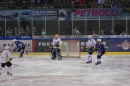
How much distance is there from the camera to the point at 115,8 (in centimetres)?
2414

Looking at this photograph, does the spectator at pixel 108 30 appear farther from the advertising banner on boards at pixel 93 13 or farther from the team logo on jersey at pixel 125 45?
the team logo on jersey at pixel 125 45

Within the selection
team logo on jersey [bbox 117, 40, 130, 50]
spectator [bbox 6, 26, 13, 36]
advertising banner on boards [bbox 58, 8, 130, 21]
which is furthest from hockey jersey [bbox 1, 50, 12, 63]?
team logo on jersey [bbox 117, 40, 130, 50]

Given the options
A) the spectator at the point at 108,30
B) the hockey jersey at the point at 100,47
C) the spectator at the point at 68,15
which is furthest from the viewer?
the spectator at the point at 68,15

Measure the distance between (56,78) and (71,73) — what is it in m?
1.53

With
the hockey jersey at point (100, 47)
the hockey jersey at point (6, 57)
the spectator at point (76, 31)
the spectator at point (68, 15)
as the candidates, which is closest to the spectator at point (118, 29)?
the spectator at point (76, 31)

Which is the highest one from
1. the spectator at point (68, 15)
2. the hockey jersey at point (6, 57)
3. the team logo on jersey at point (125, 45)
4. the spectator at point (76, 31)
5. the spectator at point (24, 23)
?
the spectator at point (68, 15)

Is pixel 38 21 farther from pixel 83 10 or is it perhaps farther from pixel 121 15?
pixel 121 15

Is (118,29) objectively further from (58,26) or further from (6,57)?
(6,57)

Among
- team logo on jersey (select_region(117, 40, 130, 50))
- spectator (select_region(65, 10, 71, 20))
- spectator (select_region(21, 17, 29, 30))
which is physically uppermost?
spectator (select_region(65, 10, 71, 20))

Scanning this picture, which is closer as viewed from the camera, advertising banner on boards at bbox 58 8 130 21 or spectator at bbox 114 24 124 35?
spectator at bbox 114 24 124 35

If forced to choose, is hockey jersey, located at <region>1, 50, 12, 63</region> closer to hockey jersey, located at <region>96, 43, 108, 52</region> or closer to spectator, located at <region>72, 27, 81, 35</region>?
hockey jersey, located at <region>96, 43, 108, 52</region>

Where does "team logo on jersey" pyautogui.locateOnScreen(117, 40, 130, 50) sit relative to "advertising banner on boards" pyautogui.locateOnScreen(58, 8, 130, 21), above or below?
below

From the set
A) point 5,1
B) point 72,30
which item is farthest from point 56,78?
point 5,1

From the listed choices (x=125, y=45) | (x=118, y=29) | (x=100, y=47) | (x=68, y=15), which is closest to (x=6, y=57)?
(x=100, y=47)
